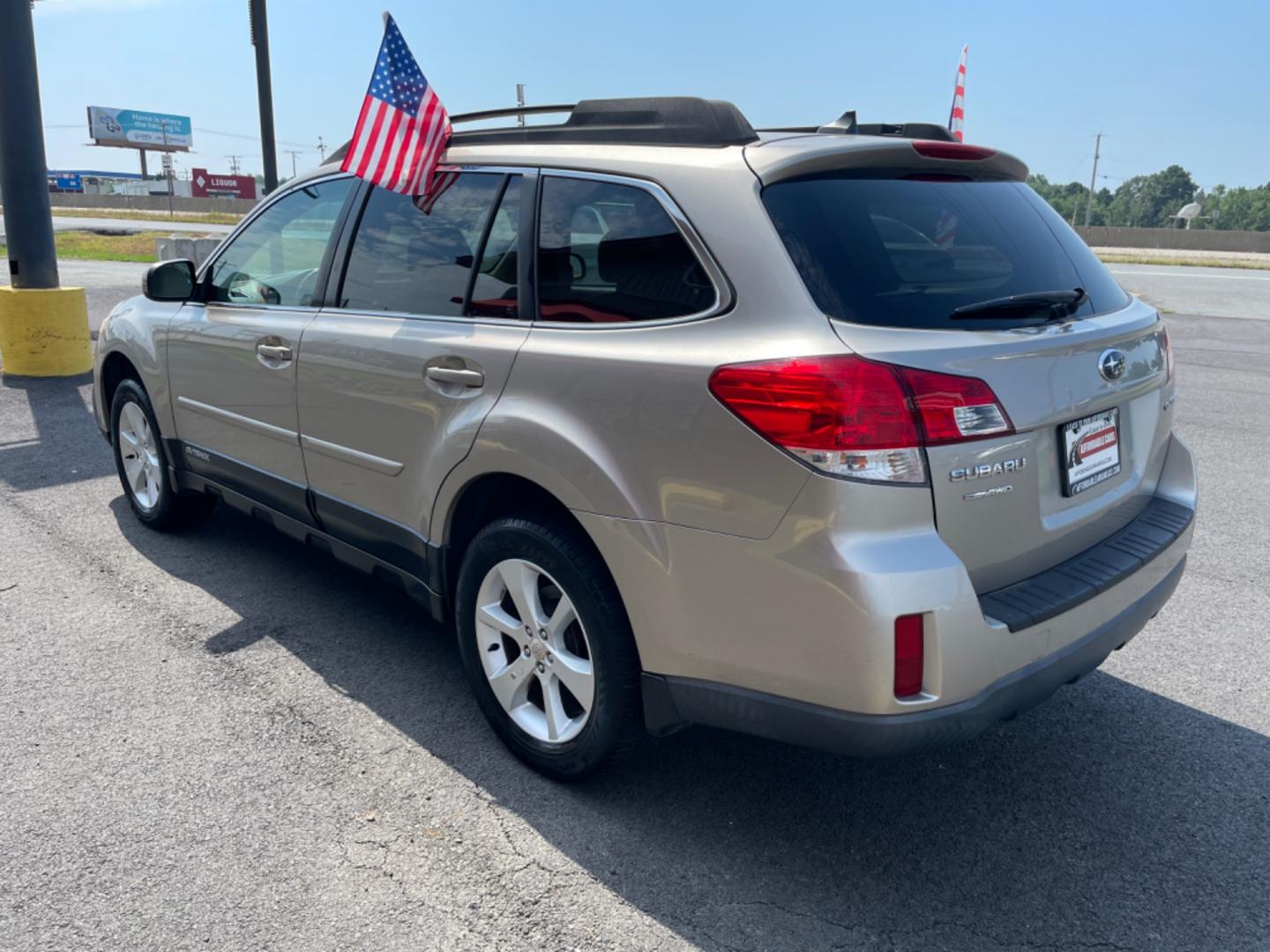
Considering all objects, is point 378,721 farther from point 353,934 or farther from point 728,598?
point 728,598

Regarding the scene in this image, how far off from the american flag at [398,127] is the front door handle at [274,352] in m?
0.76

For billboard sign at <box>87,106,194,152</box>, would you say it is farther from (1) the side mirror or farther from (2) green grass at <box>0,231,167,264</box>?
(1) the side mirror

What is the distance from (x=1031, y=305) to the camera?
2562 millimetres

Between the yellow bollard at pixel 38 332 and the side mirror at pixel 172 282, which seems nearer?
the side mirror at pixel 172 282

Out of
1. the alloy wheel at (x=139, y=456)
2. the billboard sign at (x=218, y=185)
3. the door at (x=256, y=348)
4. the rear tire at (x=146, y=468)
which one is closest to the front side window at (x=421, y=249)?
the door at (x=256, y=348)

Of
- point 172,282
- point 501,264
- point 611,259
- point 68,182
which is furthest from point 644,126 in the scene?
point 68,182

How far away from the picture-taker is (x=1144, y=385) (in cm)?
283

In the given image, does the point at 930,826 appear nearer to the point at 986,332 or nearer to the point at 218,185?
the point at 986,332

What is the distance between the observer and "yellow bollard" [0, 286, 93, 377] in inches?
354

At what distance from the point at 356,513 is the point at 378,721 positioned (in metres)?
0.75

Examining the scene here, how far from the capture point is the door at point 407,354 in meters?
2.99

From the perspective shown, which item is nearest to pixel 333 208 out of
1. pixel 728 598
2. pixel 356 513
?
pixel 356 513

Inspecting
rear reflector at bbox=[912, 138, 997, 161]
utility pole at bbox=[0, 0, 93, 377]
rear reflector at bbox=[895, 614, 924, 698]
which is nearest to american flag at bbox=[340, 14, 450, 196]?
rear reflector at bbox=[912, 138, 997, 161]

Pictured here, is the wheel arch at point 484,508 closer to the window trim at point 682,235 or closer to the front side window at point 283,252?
the window trim at point 682,235
